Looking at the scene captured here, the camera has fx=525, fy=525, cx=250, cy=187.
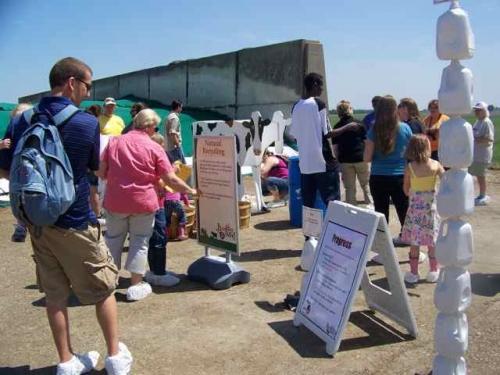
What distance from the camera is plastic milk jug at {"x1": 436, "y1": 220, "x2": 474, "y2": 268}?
113 inches

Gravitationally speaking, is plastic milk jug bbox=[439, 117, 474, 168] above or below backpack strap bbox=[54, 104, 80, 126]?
below

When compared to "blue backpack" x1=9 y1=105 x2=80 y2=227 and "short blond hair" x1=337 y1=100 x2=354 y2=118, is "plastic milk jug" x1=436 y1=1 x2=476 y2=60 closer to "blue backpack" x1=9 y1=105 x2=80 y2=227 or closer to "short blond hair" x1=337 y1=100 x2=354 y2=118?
"blue backpack" x1=9 y1=105 x2=80 y2=227

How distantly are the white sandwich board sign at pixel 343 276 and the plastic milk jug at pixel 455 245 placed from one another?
0.89 m

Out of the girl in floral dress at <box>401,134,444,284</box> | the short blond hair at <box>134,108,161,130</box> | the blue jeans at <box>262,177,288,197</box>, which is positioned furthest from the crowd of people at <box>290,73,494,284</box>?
the blue jeans at <box>262,177,288,197</box>

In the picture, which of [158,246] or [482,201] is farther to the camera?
[482,201]

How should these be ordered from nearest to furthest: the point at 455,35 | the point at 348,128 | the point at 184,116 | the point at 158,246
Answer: the point at 455,35 → the point at 158,246 → the point at 348,128 → the point at 184,116

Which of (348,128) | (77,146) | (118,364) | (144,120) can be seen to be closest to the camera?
(77,146)

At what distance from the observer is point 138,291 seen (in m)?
5.04

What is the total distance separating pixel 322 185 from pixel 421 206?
3.77ft

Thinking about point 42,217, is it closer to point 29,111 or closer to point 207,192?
point 29,111

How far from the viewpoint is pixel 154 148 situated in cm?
476

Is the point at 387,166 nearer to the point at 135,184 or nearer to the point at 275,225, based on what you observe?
the point at 275,225

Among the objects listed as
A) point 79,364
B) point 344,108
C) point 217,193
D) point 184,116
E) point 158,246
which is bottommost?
point 79,364

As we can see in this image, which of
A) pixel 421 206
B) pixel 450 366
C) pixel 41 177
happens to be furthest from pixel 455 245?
pixel 421 206
